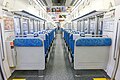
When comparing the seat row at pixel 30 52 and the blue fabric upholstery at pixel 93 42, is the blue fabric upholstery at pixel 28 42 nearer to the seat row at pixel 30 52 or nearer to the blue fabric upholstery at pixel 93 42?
the seat row at pixel 30 52

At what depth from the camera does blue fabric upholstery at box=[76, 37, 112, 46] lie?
135 inches

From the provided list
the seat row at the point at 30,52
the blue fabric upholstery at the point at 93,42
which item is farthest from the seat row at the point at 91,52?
the seat row at the point at 30,52

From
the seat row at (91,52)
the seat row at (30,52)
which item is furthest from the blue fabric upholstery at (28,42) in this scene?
the seat row at (91,52)

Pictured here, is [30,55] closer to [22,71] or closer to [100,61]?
[22,71]

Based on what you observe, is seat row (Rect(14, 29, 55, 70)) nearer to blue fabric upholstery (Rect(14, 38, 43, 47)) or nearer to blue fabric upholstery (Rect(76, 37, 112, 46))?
blue fabric upholstery (Rect(14, 38, 43, 47))

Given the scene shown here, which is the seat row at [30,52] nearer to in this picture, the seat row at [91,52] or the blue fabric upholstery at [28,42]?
the blue fabric upholstery at [28,42]

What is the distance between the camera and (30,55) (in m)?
3.54

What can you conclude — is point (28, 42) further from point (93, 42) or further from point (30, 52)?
point (93, 42)

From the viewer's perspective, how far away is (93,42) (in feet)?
11.3

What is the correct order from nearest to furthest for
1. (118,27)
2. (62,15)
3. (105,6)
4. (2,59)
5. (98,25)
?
1. (118,27)
2. (2,59)
3. (105,6)
4. (98,25)
5. (62,15)

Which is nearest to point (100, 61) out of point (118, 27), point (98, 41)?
point (98, 41)

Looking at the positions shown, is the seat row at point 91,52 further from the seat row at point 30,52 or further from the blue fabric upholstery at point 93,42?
the seat row at point 30,52

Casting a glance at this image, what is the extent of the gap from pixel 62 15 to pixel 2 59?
746 inches

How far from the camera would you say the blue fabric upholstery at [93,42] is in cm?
344
